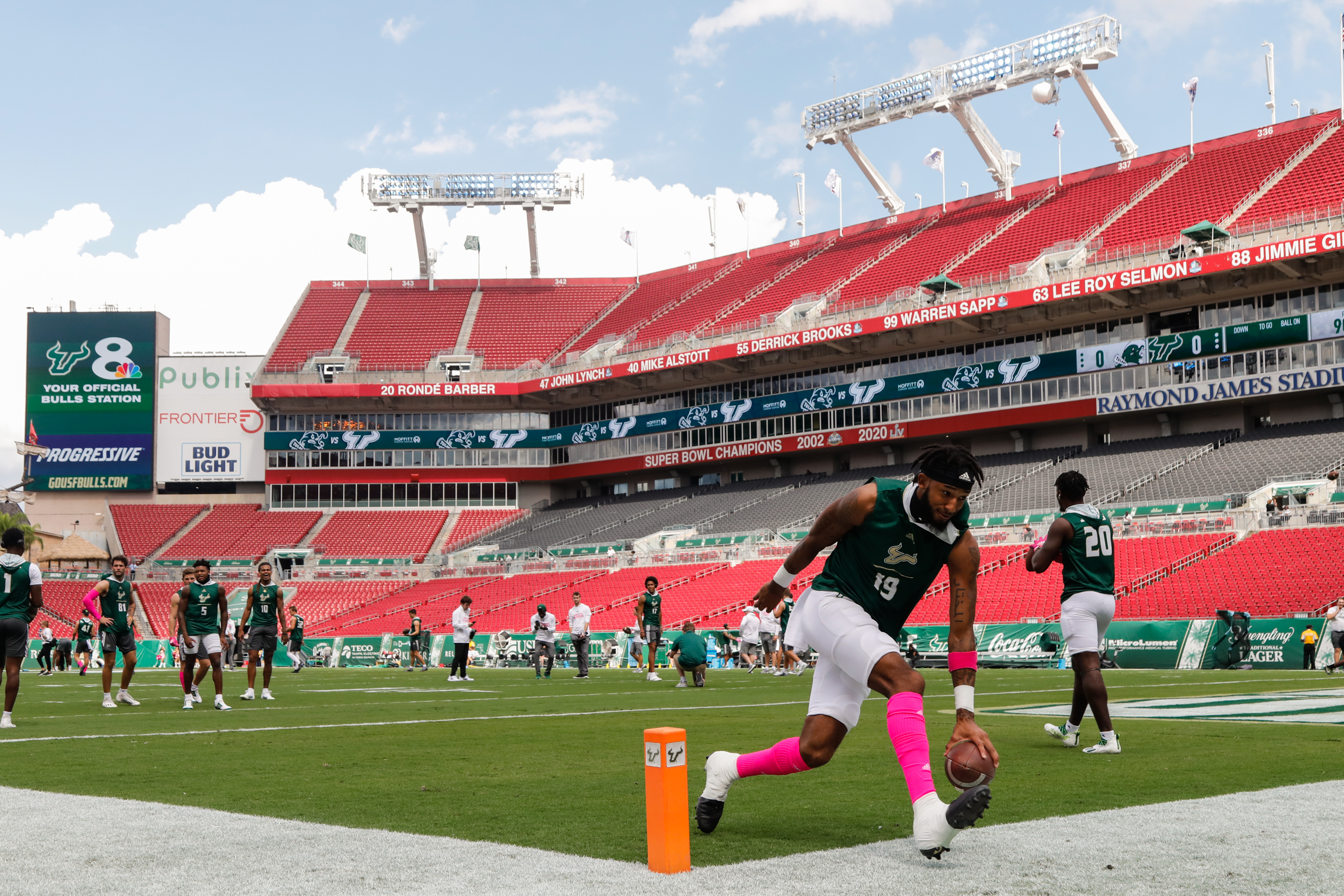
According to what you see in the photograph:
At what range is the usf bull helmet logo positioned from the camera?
81688 millimetres

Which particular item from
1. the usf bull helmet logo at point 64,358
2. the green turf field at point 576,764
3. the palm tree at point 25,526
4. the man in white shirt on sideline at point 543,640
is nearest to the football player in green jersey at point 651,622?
the man in white shirt on sideline at point 543,640

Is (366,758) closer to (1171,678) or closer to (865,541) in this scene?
(865,541)

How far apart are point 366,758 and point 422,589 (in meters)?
53.4

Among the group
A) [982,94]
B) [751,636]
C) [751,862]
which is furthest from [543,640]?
[982,94]

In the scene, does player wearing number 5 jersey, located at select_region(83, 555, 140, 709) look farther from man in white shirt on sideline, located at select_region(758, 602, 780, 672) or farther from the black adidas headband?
man in white shirt on sideline, located at select_region(758, 602, 780, 672)

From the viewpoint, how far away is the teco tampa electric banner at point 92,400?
81250 mm

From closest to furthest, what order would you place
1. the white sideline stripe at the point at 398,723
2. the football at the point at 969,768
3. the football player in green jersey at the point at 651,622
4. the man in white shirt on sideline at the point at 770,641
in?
the football at the point at 969,768 → the white sideline stripe at the point at 398,723 → the football player in green jersey at the point at 651,622 → the man in white shirt on sideline at the point at 770,641

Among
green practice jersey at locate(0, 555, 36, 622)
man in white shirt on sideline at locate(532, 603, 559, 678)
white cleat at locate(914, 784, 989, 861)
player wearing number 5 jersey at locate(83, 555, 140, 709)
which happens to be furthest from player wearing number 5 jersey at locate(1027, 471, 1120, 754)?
man in white shirt on sideline at locate(532, 603, 559, 678)

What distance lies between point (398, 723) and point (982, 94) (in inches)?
2390

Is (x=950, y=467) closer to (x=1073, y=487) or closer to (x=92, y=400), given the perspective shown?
(x=1073, y=487)

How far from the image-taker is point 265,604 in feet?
65.2

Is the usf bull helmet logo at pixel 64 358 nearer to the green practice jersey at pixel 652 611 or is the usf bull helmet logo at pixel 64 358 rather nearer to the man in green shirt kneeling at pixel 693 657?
the green practice jersey at pixel 652 611

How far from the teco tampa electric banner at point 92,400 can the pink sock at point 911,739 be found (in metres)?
83.6

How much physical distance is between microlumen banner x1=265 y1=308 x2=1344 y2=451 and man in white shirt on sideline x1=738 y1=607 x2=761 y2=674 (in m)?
25.6
